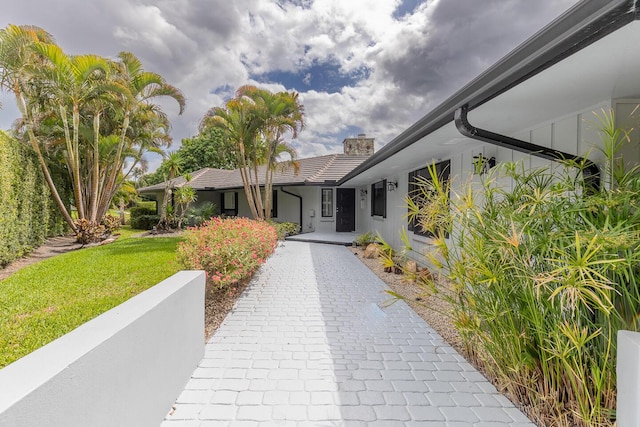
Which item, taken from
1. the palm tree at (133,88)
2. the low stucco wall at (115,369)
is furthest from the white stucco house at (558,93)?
the palm tree at (133,88)

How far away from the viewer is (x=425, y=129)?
3.67m

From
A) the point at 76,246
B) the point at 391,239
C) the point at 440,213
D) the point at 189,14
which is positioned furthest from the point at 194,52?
the point at 440,213

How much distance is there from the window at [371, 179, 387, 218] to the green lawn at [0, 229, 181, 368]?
721cm

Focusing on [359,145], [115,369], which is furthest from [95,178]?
[115,369]

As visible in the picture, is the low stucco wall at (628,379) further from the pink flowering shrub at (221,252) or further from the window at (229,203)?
the window at (229,203)

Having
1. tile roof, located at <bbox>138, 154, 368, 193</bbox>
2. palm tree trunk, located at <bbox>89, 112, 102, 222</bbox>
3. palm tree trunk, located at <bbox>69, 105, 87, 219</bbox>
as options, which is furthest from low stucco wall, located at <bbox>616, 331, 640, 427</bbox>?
palm tree trunk, located at <bbox>89, 112, 102, 222</bbox>

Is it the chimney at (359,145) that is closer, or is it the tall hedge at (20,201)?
the tall hedge at (20,201)

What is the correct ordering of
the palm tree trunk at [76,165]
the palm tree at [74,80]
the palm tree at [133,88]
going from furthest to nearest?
the palm tree at [133,88] < the palm tree trunk at [76,165] < the palm tree at [74,80]

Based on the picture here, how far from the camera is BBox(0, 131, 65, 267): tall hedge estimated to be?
8156mm

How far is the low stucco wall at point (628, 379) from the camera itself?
59.8 inches

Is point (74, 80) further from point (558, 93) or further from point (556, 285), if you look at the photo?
point (556, 285)

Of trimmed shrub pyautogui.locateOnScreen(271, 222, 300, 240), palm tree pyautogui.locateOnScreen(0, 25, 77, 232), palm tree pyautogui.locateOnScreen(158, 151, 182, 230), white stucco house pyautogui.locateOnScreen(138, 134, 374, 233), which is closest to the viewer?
palm tree pyautogui.locateOnScreen(0, 25, 77, 232)

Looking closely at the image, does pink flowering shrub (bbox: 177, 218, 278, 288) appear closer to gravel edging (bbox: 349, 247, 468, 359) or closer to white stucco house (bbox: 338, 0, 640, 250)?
gravel edging (bbox: 349, 247, 468, 359)

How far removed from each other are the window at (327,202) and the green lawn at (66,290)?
26.0ft
